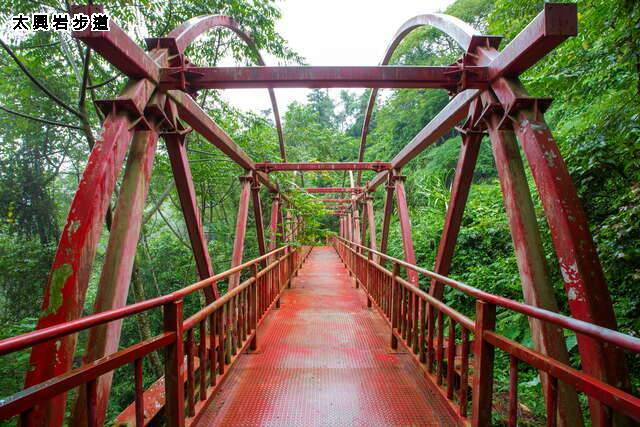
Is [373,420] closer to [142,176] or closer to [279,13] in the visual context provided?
[142,176]

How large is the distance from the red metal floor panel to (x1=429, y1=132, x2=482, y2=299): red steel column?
106 centimetres

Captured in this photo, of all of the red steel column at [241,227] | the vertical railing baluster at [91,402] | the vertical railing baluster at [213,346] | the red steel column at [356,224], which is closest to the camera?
the vertical railing baluster at [91,402]

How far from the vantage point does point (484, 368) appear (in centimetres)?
180

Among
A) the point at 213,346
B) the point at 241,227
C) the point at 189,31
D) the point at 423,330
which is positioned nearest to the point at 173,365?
the point at 213,346

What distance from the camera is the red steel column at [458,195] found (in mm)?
3056

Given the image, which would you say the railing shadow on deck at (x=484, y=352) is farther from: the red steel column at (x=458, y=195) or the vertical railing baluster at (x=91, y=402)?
the vertical railing baluster at (x=91, y=402)

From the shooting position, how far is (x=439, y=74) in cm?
270

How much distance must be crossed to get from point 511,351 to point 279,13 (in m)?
6.54

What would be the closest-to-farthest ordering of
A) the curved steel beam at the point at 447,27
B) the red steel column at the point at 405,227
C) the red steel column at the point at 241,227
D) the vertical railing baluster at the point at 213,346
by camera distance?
the vertical railing baluster at the point at 213,346 → the curved steel beam at the point at 447,27 → the red steel column at the point at 405,227 → the red steel column at the point at 241,227

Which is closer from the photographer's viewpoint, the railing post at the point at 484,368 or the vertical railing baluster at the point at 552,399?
the vertical railing baluster at the point at 552,399

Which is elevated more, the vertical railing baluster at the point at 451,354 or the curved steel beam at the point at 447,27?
the curved steel beam at the point at 447,27

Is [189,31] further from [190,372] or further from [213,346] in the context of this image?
[190,372]

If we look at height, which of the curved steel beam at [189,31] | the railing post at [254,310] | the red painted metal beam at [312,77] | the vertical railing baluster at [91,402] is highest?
the curved steel beam at [189,31]

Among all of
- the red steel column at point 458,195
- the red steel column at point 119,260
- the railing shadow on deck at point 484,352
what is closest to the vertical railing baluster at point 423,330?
the railing shadow on deck at point 484,352
